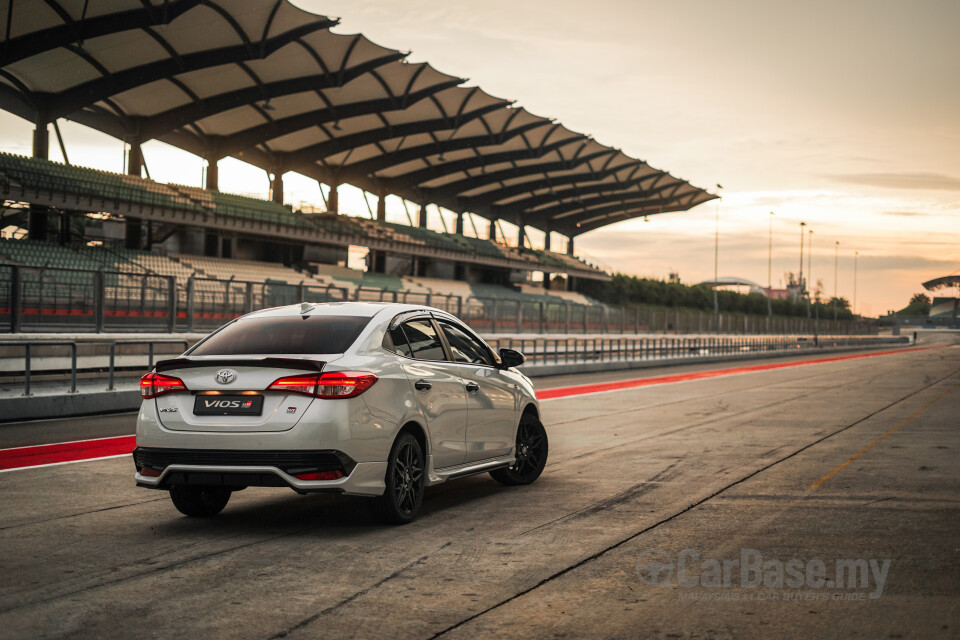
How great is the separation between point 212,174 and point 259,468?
56.0 metres

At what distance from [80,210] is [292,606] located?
4708 centimetres

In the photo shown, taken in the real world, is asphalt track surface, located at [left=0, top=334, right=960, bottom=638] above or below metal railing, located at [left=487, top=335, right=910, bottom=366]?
below

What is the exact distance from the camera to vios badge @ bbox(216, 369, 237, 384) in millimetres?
6855

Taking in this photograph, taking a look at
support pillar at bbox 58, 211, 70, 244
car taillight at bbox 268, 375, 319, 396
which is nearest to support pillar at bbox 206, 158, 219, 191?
support pillar at bbox 58, 211, 70, 244

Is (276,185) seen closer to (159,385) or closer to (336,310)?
(336,310)

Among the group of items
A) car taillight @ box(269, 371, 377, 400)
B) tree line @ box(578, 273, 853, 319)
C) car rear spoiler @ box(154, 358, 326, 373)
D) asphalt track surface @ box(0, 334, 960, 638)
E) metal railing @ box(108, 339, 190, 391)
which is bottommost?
asphalt track surface @ box(0, 334, 960, 638)

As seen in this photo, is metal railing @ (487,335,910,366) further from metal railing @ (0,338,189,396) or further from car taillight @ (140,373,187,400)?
car taillight @ (140,373,187,400)

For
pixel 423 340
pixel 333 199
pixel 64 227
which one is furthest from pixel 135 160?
pixel 423 340

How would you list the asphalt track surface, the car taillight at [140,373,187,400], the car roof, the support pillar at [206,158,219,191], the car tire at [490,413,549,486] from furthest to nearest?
the support pillar at [206,158,219,191]
the car tire at [490,413,549,486]
the car roof
the car taillight at [140,373,187,400]
the asphalt track surface

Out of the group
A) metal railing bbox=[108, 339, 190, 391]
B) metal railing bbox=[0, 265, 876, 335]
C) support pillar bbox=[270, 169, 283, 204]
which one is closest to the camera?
metal railing bbox=[108, 339, 190, 391]

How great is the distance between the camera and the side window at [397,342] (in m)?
7.59

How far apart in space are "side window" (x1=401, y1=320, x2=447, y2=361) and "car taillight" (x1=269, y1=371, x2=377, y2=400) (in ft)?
3.57

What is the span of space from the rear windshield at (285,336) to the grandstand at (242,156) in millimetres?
11640

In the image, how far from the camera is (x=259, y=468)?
6664 millimetres
